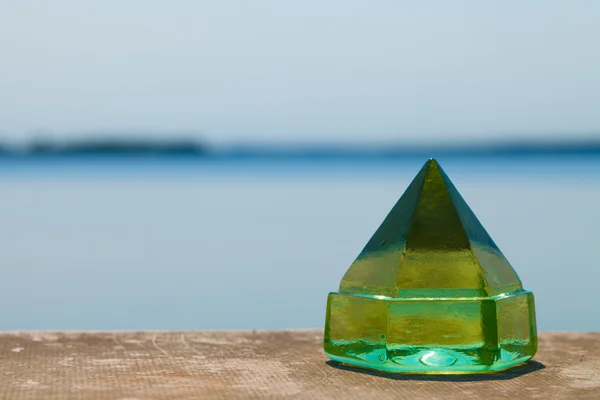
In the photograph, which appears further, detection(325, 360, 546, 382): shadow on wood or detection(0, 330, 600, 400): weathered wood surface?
detection(325, 360, 546, 382): shadow on wood

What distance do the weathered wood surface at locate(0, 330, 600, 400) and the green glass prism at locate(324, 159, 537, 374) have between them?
0.06 m

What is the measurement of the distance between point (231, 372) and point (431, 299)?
62cm

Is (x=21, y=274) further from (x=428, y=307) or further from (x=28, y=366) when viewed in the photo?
(x=428, y=307)

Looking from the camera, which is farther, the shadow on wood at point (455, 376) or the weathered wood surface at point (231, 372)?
the shadow on wood at point (455, 376)

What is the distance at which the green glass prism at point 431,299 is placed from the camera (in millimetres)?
2680

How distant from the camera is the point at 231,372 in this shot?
279 centimetres

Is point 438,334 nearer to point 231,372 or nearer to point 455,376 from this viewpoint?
point 455,376

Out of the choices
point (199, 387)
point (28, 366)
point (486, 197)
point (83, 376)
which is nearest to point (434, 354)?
point (199, 387)

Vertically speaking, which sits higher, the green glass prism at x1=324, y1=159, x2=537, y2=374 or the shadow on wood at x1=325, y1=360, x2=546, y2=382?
the green glass prism at x1=324, y1=159, x2=537, y2=374

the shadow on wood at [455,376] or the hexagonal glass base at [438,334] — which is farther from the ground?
the hexagonal glass base at [438,334]

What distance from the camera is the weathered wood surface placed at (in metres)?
2.50

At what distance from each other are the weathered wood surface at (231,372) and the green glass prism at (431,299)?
2.4 inches

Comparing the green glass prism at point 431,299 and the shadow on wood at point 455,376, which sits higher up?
the green glass prism at point 431,299

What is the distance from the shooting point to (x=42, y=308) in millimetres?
6746
